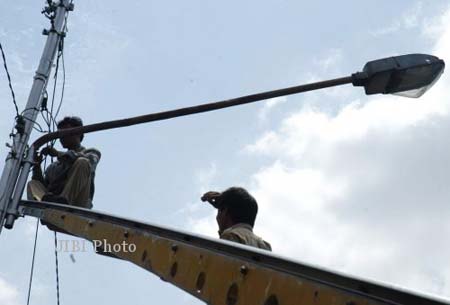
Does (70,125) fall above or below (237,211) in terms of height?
above

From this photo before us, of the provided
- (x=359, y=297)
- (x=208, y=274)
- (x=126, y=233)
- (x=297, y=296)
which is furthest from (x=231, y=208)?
(x=359, y=297)

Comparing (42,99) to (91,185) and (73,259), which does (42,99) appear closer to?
(91,185)

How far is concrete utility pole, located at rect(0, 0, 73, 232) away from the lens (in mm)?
5926

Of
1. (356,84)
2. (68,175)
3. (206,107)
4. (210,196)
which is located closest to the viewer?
(210,196)

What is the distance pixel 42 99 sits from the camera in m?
7.07

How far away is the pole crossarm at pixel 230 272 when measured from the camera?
2188 millimetres

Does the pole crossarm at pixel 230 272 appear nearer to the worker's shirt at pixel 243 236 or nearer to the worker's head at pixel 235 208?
the worker's shirt at pixel 243 236

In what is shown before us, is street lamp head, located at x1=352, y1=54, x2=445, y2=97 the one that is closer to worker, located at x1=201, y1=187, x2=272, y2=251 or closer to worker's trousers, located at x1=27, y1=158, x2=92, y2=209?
worker, located at x1=201, y1=187, x2=272, y2=251

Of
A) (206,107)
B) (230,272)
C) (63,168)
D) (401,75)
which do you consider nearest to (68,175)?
(63,168)

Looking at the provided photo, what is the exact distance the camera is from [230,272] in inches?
116

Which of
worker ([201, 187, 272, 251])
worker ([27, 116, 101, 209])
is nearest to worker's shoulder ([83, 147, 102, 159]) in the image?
worker ([27, 116, 101, 209])

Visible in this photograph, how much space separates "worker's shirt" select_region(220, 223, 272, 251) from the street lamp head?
2.33 meters

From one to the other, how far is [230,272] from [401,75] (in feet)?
11.0

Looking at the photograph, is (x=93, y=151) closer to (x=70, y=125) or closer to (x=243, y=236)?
(x=70, y=125)
